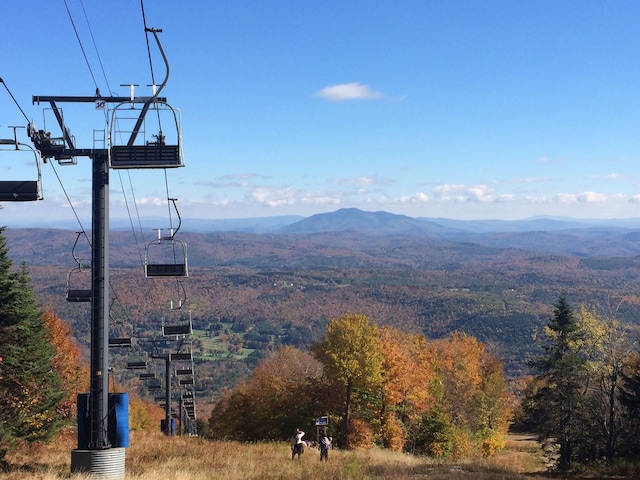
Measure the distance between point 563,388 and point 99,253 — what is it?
26.7 metres

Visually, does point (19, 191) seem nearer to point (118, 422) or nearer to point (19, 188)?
point (19, 188)

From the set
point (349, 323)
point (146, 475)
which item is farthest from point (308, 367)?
point (146, 475)

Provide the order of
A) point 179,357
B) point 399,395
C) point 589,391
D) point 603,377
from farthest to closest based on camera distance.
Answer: point 399,395
point 179,357
point 589,391
point 603,377

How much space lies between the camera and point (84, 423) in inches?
672

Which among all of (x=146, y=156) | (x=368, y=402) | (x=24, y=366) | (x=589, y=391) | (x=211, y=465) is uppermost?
(x=146, y=156)

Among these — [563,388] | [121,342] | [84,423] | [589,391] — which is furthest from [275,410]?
[84,423]

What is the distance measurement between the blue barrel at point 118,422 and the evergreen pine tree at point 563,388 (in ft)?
81.7

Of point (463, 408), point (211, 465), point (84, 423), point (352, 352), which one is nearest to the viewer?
point (84, 423)

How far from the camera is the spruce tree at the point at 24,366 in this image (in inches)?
1171

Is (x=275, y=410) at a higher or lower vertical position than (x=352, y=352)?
lower

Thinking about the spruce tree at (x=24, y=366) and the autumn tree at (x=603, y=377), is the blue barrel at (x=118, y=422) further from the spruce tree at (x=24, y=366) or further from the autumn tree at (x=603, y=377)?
the autumn tree at (x=603, y=377)

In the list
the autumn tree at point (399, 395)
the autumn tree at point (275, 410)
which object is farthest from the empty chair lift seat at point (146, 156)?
the autumn tree at point (399, 395)

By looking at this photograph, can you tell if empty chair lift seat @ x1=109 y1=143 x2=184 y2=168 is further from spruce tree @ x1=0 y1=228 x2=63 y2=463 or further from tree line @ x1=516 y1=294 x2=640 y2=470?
tree line @ x1=516 y1=294 x2=640 y2=470

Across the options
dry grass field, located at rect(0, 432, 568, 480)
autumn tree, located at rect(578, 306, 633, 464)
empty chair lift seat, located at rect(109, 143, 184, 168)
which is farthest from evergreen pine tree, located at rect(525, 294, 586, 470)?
empty chair lift seat, located at rect(109, 143, 184, 168)
